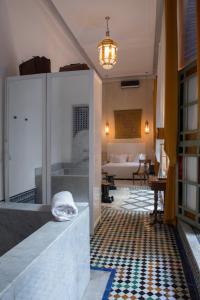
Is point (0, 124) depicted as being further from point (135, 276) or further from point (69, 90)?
point (135, 276)

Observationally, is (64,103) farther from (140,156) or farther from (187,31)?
(140,156)

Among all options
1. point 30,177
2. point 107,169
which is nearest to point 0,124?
point 30,177

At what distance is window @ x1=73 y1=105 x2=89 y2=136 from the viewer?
3.08 metres

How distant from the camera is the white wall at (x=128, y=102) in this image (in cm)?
859

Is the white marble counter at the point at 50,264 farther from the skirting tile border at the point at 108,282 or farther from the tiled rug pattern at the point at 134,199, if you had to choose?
the tiled rug pattern at the point at 134,199

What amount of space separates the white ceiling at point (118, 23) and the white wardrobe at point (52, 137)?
1659 millimetres

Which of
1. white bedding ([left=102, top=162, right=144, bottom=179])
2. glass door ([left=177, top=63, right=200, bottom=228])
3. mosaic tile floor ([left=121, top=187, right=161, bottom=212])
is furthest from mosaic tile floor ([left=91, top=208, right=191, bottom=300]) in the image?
white bedding ([left=102, top=162, right=144, bottom=179])

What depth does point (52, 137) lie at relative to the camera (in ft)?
10.4

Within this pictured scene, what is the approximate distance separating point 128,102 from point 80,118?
6048 millimetres

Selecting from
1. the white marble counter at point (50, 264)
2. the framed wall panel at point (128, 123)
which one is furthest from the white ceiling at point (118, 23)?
the white marble counter at point (50, 264)

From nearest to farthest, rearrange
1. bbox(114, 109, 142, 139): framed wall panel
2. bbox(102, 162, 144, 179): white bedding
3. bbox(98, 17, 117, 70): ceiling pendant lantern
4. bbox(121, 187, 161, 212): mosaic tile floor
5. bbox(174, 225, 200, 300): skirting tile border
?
bbox(174, 225, 200, 300): skirting tile border → bbox(98, 17, 117, 70): ceiling pendant lantern → bbox(121, 187, 161, 212): mosaic tile floor → bbox(102, 162, 144, 179): white bedding → bbox(114, 109, 142, 139): framed wall panel

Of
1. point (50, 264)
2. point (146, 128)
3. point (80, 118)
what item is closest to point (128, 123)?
point (146, 128)

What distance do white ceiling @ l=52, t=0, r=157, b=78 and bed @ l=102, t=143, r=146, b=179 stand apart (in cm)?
343

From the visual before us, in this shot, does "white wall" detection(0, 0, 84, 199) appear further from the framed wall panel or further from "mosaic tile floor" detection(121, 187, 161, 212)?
the framed wall panel
